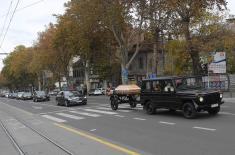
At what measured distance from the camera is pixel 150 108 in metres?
19.3

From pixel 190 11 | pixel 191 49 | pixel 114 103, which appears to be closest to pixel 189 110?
pixel 114 103

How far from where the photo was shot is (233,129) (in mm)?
12711

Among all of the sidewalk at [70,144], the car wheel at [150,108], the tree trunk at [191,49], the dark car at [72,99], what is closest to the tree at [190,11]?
the tree trunk at [191,49]

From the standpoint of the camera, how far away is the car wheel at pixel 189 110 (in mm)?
15995

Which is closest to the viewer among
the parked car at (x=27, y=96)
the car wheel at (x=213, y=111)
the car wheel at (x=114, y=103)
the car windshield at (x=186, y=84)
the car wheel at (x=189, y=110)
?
the car wheel at (x=189, y=110)

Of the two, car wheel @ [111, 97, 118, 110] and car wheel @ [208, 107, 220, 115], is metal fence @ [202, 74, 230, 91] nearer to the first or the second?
car wheel @ [111, 97, 118, 110]

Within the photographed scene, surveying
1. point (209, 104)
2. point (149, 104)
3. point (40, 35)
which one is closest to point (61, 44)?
point (40, 35)

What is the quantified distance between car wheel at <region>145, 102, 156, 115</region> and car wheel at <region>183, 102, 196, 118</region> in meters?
2.65

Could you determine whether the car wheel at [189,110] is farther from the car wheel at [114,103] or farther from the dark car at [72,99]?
the dark car at [72,99]

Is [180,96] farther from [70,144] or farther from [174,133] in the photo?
[70,144]

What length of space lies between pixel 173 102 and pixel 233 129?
4725 millimetres

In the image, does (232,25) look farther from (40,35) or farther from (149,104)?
(149,104)

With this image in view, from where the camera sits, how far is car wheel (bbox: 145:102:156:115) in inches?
752

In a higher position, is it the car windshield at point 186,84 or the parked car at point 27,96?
the car windshield at point 186,84
